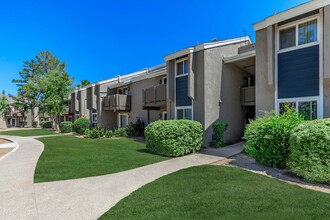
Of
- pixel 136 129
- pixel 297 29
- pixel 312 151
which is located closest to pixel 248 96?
pixel 297 29

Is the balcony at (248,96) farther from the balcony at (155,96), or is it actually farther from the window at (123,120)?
the window at (123,120)

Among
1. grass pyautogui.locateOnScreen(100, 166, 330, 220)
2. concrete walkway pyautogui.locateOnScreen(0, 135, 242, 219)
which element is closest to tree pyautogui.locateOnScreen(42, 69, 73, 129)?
concrete walkway pyautogui.locateOnScreen(0, 135, 242, 219)

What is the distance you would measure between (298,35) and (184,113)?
26.4ft

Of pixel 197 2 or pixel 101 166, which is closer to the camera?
pixel 101 166

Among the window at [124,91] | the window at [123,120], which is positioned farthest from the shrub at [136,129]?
the window at [124,91]

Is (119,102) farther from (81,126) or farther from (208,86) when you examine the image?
(208,86)

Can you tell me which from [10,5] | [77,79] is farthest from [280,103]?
[77,79]

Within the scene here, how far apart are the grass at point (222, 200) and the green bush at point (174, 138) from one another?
13.2ft

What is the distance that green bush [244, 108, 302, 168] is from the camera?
24.9 feet

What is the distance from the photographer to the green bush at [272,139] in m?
7.59

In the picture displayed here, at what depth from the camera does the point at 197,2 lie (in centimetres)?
1738

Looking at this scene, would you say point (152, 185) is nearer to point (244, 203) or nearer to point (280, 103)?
point (244, 203)

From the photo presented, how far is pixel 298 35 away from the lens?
9656 mm

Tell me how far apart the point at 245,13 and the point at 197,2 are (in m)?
4.14
